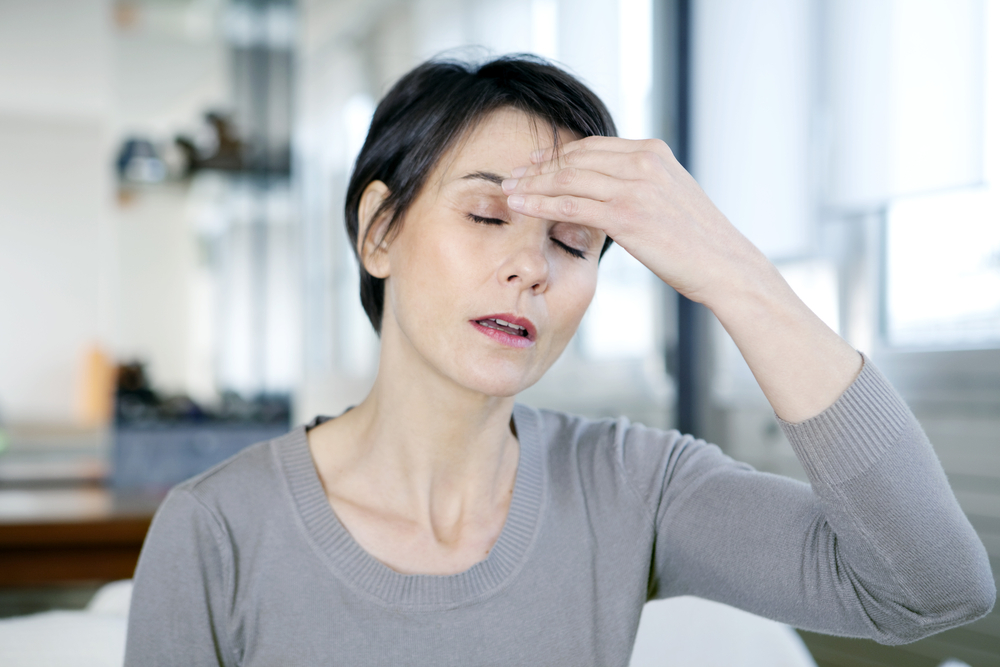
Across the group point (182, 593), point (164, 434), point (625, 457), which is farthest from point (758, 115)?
point (164, 434)

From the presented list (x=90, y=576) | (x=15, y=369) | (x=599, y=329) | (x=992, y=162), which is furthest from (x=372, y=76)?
(x=15, y=369)

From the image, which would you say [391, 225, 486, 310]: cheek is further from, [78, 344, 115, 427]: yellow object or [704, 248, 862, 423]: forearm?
[78, 344, 115, 427]: yellow object

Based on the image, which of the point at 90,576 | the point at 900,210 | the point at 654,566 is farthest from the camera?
the point at 90,576

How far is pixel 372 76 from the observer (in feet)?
8.76

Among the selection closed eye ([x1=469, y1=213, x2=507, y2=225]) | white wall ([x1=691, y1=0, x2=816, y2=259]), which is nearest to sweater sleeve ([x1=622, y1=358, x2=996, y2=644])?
closed eye ([x1=469, y1=213, x2=507, y2=225])

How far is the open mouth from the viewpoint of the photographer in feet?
2.85

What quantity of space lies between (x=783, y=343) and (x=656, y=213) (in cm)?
18

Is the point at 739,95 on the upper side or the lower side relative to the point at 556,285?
upper

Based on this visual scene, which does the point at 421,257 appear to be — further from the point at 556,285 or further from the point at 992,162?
the point at 992,162

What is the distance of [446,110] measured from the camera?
3.04ft

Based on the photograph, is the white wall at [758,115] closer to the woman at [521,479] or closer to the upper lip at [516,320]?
the woman at [521,479]

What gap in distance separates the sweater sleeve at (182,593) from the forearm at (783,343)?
2.00 feet

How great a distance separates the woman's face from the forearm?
0.62 ft

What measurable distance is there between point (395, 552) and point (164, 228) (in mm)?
1804
